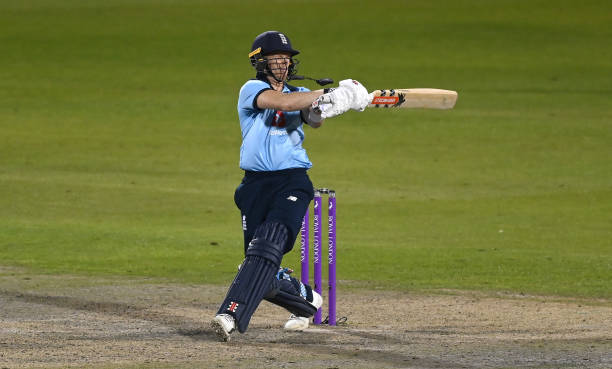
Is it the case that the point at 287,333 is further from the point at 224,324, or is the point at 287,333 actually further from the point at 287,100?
the point at 287,100

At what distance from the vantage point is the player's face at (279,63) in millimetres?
7558

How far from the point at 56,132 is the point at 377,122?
6.83m

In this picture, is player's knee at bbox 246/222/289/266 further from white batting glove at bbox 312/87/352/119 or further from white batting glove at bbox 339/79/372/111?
white batting glove at bbox 339/79/372/111

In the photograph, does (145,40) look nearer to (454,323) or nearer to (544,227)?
(544,227)

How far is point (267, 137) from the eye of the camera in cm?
738

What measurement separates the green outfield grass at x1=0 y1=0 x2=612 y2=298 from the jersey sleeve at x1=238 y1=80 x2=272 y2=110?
160 inches

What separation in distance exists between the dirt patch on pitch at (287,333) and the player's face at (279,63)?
1685 mm

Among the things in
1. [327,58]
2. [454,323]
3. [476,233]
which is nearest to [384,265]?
[476,233]

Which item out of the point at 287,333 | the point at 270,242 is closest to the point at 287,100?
the point at 270,242

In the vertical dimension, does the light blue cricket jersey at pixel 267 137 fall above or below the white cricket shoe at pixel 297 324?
above

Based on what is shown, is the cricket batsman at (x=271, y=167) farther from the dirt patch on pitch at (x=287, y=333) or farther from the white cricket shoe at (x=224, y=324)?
the dirt patch on pitch at (x=287, y=333)

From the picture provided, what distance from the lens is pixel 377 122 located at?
26.0 metres

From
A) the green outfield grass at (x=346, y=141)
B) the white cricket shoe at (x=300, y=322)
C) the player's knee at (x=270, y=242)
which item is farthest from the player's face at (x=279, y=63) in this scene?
the green outfield grass at (x=346, y=141)

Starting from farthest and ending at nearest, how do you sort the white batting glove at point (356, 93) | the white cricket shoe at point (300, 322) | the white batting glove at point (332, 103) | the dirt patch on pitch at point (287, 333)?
the white cricket shoe at point (300, 322) → the white batting glove at point (356, 93) → the white batting glove at point (332, 103) → the dirt patch on pitch at point (287, 333)
